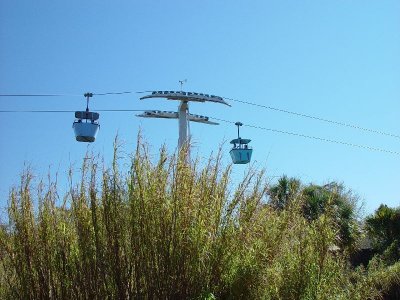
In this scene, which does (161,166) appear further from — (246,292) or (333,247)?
(333,247)

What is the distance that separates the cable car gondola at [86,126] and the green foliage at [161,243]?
3.91m

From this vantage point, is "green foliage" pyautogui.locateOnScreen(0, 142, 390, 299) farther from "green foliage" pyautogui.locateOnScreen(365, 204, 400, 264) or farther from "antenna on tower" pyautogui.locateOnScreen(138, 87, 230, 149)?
"green foliage" pyautogui.locateOnScreen(365, 204, 400, 264)

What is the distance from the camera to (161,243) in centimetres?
395

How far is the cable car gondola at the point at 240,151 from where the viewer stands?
9.67m

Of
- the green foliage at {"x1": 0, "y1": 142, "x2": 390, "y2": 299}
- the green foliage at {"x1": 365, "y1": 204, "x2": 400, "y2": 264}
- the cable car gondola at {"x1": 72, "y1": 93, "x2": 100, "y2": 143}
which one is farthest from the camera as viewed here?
the green foliage at {"x1": 365, "y1": 204, "x2": 400, "y2": 264}

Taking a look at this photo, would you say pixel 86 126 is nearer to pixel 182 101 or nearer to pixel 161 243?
pixel 182 101

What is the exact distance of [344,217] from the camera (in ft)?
63.5

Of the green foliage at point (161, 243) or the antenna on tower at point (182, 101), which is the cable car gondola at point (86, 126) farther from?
the green foliage at point (161, 243)

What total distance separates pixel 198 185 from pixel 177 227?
38cm

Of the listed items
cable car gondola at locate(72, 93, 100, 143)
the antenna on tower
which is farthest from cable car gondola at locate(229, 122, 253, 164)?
cable car gondola at locate(72, 93, 100, 143)


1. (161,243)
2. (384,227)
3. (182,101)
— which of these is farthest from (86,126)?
(384,227)

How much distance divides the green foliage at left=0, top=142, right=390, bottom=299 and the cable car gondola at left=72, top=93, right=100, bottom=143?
3912mm

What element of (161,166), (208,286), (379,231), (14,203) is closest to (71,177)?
(14,203)

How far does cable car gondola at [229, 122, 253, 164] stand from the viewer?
31.7 feet
